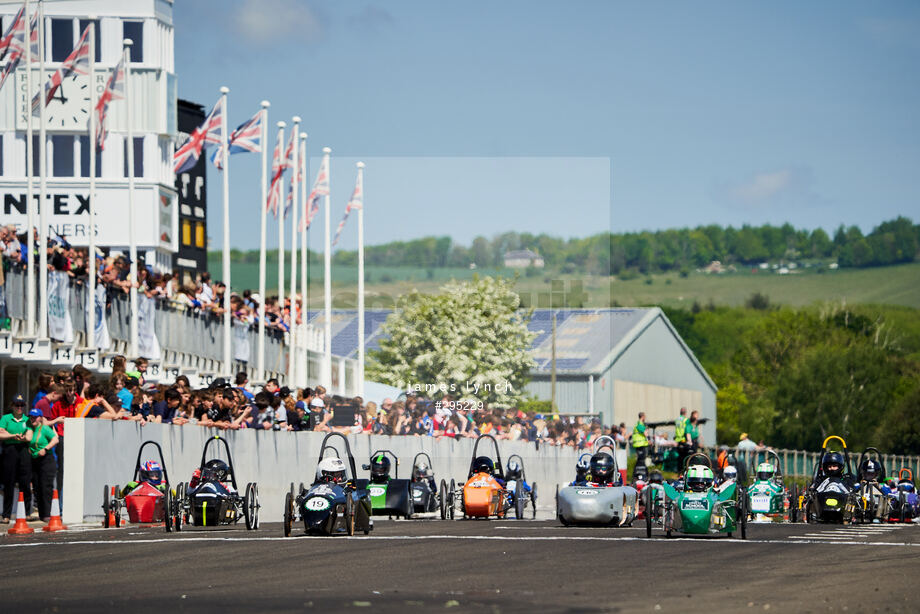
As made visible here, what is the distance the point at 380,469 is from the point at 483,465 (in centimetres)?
218

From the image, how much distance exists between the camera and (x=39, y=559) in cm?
2164

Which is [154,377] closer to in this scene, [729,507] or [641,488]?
[641,488]

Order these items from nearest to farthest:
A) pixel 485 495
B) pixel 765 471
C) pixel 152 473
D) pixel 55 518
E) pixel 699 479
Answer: pixel 699 479
pixel 55 518
pixel 152 473
pixel 485 495
pixel 765 471

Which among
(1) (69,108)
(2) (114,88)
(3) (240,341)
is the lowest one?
(3) (240,341)

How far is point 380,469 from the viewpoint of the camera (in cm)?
3719

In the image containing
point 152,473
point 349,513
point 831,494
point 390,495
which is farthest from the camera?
point 390,495

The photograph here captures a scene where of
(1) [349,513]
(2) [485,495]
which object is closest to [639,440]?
(2) [485,495]

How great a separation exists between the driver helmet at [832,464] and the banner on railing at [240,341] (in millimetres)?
19717

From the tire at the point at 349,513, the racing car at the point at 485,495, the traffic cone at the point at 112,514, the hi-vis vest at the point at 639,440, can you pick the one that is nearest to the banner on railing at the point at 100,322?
the racing car at the point at 485,495

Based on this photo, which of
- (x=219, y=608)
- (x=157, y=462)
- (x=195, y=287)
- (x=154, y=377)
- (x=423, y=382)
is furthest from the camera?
(x=423, y=382)

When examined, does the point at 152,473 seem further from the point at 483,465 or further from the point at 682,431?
the point at 682,431

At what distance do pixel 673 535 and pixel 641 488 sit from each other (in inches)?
420

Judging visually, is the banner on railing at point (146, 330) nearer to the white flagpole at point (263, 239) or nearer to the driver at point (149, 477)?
the white flagpole at point (263, 239)

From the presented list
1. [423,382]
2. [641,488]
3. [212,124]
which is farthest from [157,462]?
[423,382]
